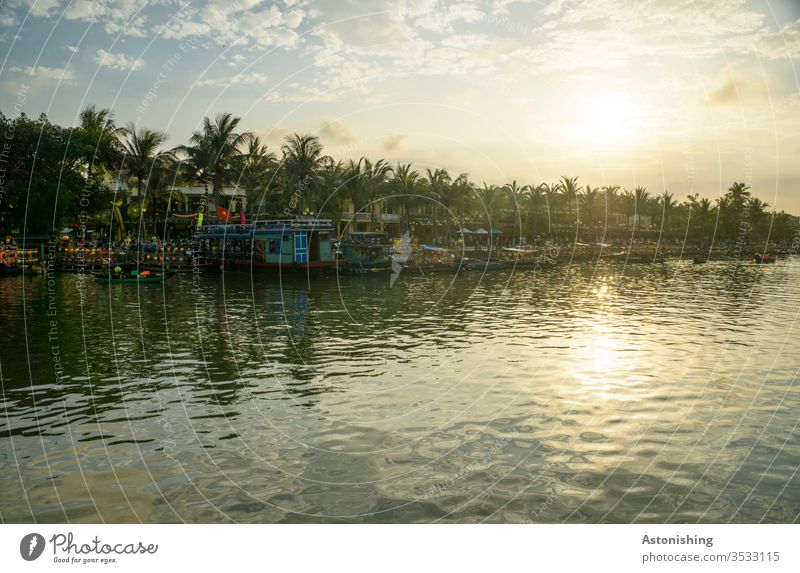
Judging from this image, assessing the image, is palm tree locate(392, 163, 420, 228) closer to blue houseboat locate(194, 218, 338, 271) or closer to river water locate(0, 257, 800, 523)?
blue houseboat locate(194, 218, 338, 271)

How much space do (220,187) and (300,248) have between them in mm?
17819

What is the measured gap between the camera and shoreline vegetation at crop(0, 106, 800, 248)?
174ft

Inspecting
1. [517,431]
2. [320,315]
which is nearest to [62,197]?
[320,315]

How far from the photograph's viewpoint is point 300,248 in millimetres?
57688

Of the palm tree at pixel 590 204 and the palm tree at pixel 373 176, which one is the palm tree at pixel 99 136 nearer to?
the palm tree at pixel 373 176

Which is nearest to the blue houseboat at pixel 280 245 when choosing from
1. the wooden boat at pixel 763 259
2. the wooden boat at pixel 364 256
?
the wooden boat at pixel 364 256

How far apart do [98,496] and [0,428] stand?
5.08 metres

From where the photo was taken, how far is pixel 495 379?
17.8 metres

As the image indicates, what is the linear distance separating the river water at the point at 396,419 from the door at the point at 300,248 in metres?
27.0

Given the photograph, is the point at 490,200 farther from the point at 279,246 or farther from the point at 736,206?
the point at 736,206

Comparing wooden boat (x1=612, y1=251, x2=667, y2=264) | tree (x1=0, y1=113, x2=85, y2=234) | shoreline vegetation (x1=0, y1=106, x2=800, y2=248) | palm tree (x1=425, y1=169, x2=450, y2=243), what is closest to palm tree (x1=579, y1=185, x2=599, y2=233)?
shoreline vegetation (x1=0, y1=106, x2=800, y2=248)

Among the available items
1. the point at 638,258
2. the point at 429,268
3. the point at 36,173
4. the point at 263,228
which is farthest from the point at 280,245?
the point at 638,258

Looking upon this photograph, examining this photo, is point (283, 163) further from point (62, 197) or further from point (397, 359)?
point (397, 359)
